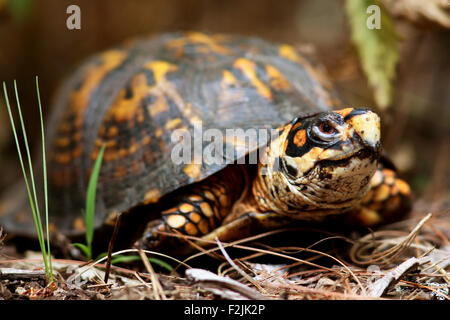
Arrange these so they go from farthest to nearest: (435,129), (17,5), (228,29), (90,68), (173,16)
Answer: (228,29) < (173,16) < (435,129) < (17,5) < (90,68)

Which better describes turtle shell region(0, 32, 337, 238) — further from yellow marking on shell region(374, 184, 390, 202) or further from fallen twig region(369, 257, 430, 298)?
fallen twig region(369, 257, 430, 298)

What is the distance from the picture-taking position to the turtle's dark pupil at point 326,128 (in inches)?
66.7

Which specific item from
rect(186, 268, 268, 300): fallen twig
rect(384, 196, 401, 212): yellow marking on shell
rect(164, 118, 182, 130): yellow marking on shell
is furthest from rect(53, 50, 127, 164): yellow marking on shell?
rect(384, 196, 401, 212): yellow marking on shell

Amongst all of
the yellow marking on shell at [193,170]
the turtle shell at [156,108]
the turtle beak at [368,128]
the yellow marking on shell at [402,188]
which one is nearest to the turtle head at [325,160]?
the turtle beak at [368,128]

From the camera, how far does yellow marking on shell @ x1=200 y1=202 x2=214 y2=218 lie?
2111 mm

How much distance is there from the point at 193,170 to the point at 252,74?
76 centimetres

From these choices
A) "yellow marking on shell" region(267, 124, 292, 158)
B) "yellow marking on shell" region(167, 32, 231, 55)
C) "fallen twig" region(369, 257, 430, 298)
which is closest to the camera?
"fallen twig" region(369, 257, 430, 298)

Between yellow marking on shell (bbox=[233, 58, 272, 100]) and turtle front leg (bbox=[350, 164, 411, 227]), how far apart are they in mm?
776

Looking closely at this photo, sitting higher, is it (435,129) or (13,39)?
(13,39)

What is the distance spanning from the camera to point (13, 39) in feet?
15.5
